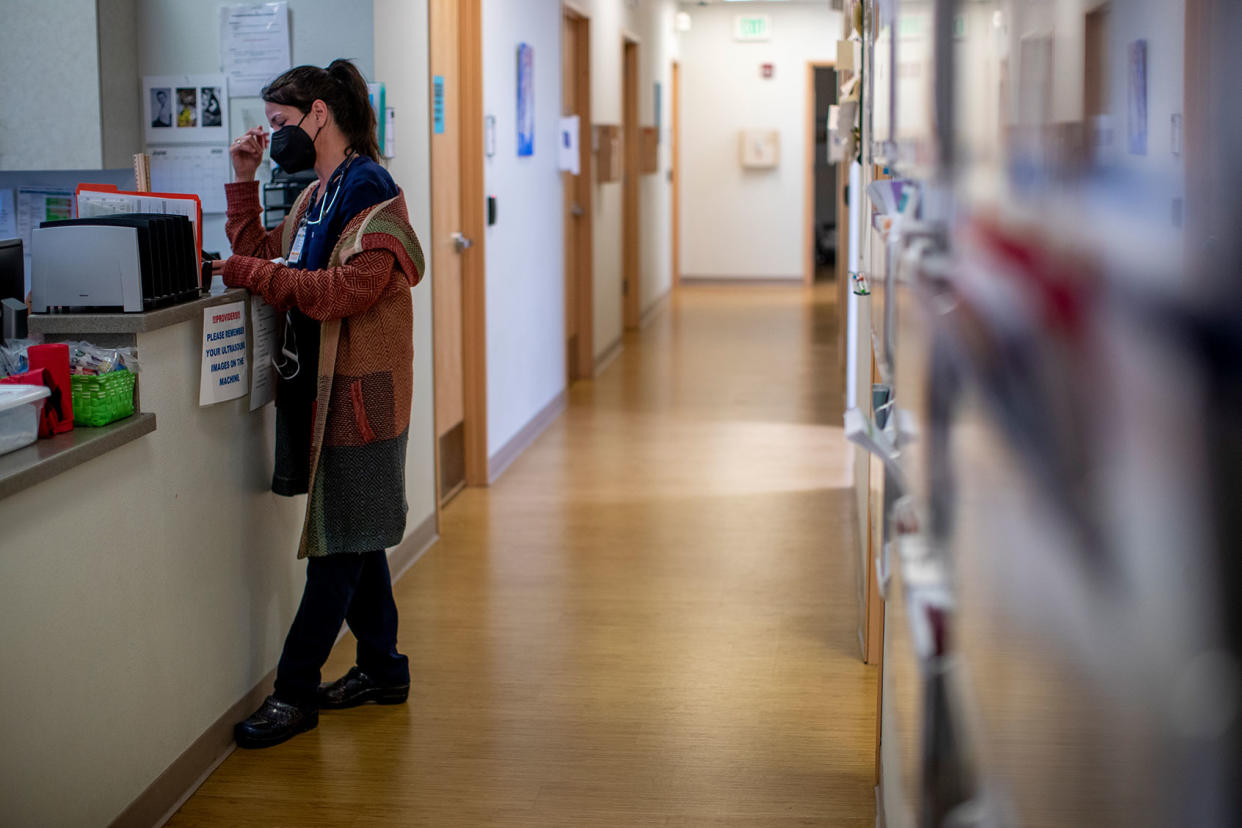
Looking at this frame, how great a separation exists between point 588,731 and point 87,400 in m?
1.41

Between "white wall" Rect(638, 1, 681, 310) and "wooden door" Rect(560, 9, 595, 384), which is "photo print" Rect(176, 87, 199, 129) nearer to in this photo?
"wooden door" Rect(560, 9, 595, 384)

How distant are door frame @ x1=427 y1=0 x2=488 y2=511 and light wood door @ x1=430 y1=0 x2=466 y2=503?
23mm

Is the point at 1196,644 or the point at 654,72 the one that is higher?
the point at 654,72

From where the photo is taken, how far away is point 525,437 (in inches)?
254

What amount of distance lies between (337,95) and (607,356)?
618 cm

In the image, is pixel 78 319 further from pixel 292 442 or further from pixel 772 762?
pixel 772 762

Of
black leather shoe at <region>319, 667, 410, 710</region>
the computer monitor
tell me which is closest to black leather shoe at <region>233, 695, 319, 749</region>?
black leather shoe at <region>319, 667, 410, 710</region>

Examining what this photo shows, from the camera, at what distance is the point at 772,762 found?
9.73ft

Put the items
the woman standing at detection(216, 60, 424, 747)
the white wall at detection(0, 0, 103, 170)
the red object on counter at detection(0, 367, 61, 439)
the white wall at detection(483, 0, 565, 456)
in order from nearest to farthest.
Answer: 1. the red object on counter at detection(0, 367, 61, 439)
2. the woman standing at detection(216, 60, 424, 747)
3. the white wall at detection(0, 0, 103, 170)
4. the white wall at detection(483, 0, 565, 456)

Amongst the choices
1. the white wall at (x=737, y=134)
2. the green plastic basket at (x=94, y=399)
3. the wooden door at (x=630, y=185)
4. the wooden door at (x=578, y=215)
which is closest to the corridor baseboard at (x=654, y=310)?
the wooden door at (x=630, y=185)

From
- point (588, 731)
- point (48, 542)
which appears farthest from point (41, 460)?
point (588, 731)

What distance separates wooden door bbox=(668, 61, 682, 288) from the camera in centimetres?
1358

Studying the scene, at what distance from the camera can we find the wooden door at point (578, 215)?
7914mm

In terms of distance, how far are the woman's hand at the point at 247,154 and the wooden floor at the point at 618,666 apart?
53.9 inches
